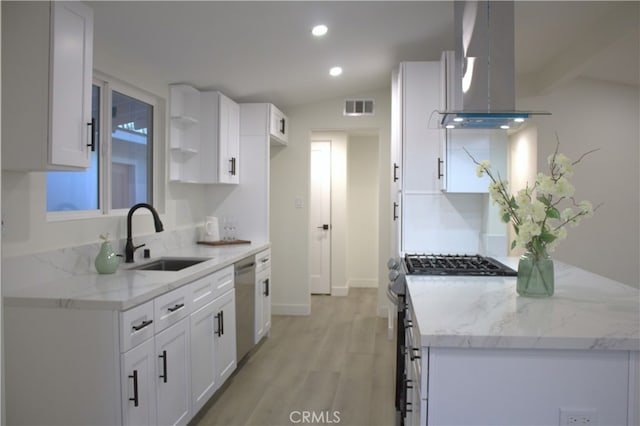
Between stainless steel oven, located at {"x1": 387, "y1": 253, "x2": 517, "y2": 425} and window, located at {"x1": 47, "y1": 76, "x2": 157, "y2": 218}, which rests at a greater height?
window, located at {"x1": 47, "y1": 76, "x2": 157, "y2": 218}

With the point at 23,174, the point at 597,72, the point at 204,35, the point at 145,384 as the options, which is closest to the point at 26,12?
the point at 23,174

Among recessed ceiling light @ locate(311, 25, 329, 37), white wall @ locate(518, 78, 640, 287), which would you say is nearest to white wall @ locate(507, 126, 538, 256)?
white wall @ locate(518, 78, 640, 287)

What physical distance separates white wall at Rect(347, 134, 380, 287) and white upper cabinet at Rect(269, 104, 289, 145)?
6.30 ft

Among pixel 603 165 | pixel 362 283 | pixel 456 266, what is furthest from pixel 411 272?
pixel 362 283

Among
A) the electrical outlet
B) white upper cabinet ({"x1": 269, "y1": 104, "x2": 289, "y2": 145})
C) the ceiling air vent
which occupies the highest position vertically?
the ceiling air vent

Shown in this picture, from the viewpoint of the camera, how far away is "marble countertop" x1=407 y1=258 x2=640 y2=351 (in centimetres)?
139

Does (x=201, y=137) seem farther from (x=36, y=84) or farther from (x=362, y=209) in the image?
(x=362, y=209)

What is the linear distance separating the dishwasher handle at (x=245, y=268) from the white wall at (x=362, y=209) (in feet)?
10.6

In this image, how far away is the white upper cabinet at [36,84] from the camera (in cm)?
196

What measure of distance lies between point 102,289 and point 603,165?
4916mm

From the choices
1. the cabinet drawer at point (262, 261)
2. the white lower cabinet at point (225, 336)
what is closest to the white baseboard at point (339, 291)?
the cabinet drawer at point (262, 261)

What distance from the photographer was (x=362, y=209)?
7.03 m

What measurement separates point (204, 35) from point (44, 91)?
4.21ft

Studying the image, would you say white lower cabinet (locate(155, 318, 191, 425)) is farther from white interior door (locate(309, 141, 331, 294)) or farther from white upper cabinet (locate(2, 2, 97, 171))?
white interior door (locate(309, 141, 331, 294))
